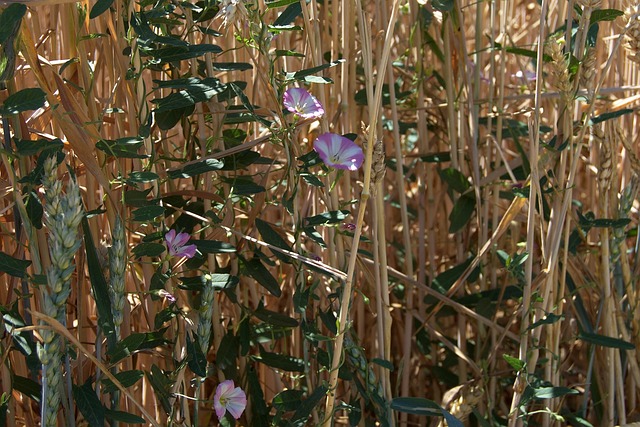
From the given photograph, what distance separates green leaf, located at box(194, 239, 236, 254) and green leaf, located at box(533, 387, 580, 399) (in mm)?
394

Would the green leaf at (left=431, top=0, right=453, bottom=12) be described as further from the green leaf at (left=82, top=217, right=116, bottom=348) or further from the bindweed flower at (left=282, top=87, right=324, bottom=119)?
the green leaf at (left=82, top=217, right=116, bottom=348)

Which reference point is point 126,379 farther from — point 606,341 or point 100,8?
point 606,341

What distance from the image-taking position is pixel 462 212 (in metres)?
1.15

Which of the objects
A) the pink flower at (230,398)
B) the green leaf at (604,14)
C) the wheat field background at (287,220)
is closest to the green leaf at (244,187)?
the wheat field background at (287,220)

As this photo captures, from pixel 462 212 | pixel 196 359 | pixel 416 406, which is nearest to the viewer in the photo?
pixel 196 359

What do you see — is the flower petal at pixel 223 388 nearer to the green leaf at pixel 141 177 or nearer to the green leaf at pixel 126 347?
the green leaf at pixel 126 347

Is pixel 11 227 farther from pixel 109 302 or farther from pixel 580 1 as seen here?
pixel 580 1

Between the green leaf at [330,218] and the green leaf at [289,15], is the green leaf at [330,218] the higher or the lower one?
the lower one

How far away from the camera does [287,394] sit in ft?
2.91

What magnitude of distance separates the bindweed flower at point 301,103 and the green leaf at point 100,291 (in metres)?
0.24

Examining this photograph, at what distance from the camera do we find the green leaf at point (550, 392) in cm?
90

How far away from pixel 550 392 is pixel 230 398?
366 mm

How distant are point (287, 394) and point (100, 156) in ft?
1.09

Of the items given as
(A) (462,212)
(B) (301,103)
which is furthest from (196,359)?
(A) (462,212)
